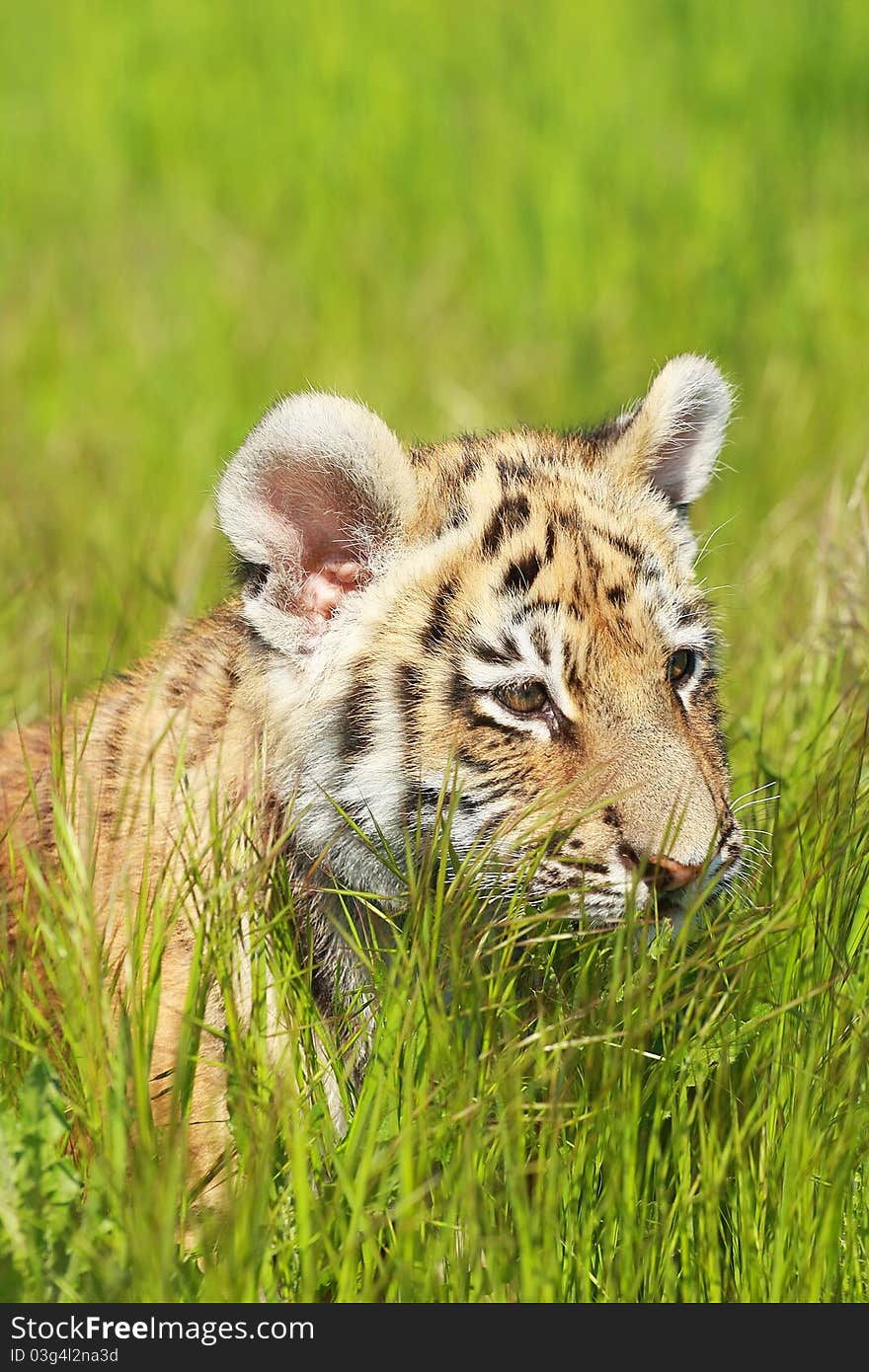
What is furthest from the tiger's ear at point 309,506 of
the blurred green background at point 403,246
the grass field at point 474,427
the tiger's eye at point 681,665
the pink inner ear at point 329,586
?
the blurred green background at point 403,246

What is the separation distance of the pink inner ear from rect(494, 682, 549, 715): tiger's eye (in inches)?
19.0

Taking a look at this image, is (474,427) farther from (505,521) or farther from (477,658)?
(477,658)

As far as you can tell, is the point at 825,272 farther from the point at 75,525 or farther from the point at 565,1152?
the point at 565,1152

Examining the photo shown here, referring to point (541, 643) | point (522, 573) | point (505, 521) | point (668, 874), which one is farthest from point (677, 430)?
point (668, 874)

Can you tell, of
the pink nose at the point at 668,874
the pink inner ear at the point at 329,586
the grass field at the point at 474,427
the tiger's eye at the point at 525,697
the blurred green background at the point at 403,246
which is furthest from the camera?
the blurred green background at the point at 403,246

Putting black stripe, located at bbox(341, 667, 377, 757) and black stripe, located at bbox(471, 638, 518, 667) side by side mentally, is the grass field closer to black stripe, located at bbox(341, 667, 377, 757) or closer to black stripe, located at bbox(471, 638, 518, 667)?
black stripe, located at bbox(341, 667, 377, 757)

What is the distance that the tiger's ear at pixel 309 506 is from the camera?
319 cm

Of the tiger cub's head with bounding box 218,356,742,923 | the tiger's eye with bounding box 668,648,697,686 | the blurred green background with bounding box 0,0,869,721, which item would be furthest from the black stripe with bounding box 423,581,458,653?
the blurred green background with bounding box 0,0,869,721

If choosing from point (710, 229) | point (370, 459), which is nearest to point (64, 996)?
point (370, 459)

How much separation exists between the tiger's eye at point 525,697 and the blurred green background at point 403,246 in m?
2.23

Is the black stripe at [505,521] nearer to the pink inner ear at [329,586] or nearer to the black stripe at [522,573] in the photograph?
the black stripe at [522,573]

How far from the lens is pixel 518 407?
753cm

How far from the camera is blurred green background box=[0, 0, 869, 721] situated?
22.5ft

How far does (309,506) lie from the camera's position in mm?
3338
